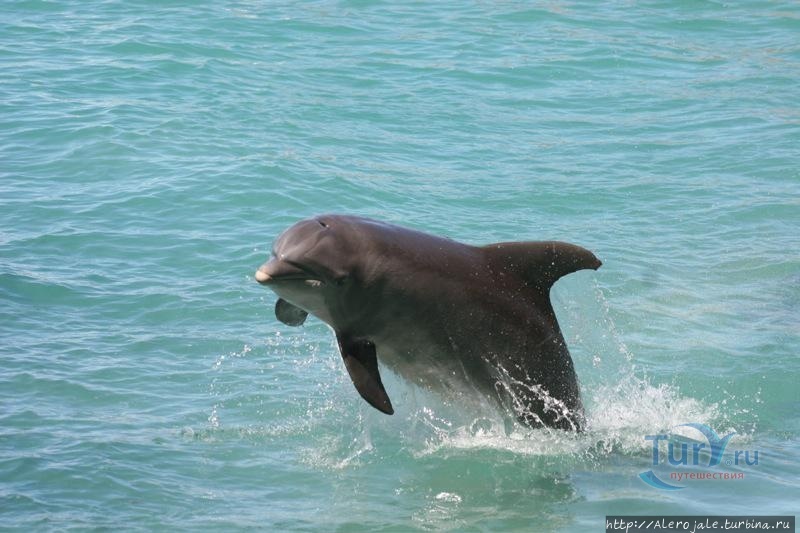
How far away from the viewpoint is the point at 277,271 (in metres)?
7.93

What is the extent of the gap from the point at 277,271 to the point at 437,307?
1259mm

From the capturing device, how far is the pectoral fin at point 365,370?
27.2 feet

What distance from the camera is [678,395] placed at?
10492 millimetres

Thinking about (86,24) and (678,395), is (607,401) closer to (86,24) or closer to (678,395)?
(678,395)

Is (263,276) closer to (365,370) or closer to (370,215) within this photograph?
(365,370)

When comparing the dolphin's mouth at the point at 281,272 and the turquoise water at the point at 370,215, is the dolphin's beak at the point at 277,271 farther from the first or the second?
the turquoise water at the point at 370,215

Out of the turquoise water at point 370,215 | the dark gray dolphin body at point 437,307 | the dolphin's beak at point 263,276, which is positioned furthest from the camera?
the turquoise water at point 370,215

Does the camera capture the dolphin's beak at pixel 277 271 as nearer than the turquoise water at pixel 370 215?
Yes

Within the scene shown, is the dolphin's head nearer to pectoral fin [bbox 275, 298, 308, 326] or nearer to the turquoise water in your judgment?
pectoral fin [bbox 275, 298, 308, 326]

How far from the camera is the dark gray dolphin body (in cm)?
826

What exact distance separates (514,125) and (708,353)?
8.27m

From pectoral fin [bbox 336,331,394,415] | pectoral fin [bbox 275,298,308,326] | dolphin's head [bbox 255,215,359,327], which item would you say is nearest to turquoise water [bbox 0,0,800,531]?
pectoral fin [bbox 336,331,394,415]

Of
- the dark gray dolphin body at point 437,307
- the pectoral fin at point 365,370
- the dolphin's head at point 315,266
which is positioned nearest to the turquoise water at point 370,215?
the dark gray dolphin body at point 437,307

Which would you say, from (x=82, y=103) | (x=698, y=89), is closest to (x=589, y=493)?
(x=82, y=103)
